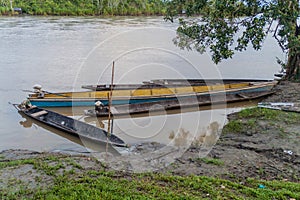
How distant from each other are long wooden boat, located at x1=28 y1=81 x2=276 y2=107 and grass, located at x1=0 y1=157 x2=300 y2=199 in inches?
178

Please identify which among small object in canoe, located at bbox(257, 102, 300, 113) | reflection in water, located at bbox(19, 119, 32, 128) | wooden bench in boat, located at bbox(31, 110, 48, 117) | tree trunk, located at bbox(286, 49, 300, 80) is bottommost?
reflection in water, located at bbox(19, 119, 32, 128)

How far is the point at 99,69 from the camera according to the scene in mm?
13391

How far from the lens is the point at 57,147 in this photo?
6629 mm

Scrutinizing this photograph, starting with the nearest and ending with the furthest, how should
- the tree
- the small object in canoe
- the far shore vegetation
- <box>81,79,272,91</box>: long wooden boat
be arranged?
the tree → the small object in canoe → <box>81,79,272,91</box>: long wooden boat → the far shore vegetation

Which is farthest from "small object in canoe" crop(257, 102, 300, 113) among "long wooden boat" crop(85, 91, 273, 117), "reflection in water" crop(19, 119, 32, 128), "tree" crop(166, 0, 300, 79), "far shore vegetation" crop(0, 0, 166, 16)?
"far shore vegetation" crop(0, 0, 166, 16)

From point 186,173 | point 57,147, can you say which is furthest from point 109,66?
point 186,173

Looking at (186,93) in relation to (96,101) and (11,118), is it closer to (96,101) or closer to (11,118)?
(96,101)

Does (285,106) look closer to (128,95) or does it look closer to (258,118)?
(258,118)

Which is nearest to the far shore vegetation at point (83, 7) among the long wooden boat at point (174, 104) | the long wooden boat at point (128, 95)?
the long wooden boat at point (128, 95)

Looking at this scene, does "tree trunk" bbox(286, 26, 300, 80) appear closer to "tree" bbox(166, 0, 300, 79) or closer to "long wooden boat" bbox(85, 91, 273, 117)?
Result: "tree" bbox(166, 0, 300, 79)

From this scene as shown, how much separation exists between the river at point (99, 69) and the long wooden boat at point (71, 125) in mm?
218

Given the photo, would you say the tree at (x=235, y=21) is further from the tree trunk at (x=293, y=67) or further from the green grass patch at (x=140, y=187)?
the green grass patch at (x=140, y=187)

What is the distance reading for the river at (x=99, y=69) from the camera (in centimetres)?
741

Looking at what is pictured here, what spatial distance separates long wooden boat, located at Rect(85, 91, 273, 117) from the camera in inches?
328
